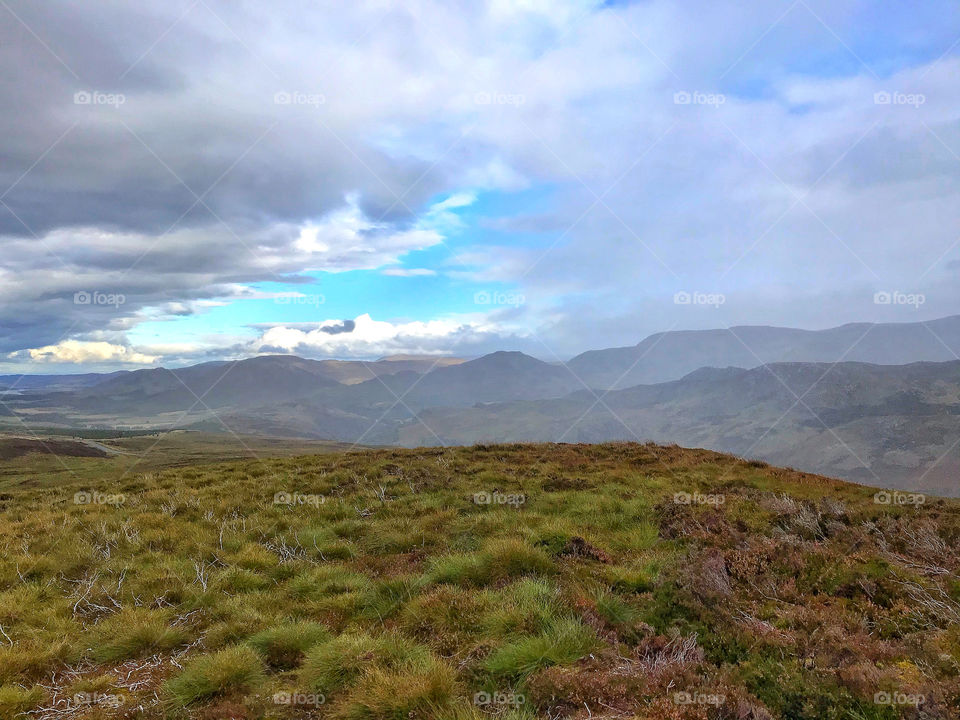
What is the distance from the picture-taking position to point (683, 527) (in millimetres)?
12172

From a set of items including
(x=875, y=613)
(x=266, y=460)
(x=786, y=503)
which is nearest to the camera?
(x=875, y=613)

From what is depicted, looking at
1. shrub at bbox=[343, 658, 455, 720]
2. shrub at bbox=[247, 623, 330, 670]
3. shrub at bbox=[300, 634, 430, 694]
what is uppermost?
shrub at bbox=[343, 658, 455, 720]

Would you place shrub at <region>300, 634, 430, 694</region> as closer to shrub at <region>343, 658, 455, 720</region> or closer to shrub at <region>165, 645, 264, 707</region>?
shrub at <region>343, 658, 455, 720</region>

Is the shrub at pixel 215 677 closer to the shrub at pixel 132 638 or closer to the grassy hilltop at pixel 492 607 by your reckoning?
the grassy hilltop at pixel 492 607

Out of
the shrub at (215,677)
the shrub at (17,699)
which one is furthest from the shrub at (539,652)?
the shrub at (17,699)

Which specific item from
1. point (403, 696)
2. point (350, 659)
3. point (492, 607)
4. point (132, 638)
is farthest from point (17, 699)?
point (492, 607)

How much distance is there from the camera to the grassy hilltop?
5.75 m

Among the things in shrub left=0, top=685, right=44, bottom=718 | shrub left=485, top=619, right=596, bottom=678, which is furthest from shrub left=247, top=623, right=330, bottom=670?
shrub left=485, top=619, right=596, bottom=678

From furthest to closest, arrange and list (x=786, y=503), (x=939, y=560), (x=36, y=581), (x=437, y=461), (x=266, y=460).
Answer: (x=266, y=460)
(x=437, y=461)
(x=786, y=503)
(x=36, y=581)
(x=939, y=560)

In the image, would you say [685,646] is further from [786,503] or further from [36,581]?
[36,581]

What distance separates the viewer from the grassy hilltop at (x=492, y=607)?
575cm

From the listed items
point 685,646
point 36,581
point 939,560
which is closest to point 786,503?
point 939,560

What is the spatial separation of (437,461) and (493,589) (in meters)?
13.6

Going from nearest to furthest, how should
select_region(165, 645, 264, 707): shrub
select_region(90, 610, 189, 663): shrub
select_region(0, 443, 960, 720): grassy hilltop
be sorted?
select_region(0, 443, 960, 720): grassy hilltop, select_region(165, 645, 264, 707): shrub, select_region(90, 610, 189, 663): shrub
